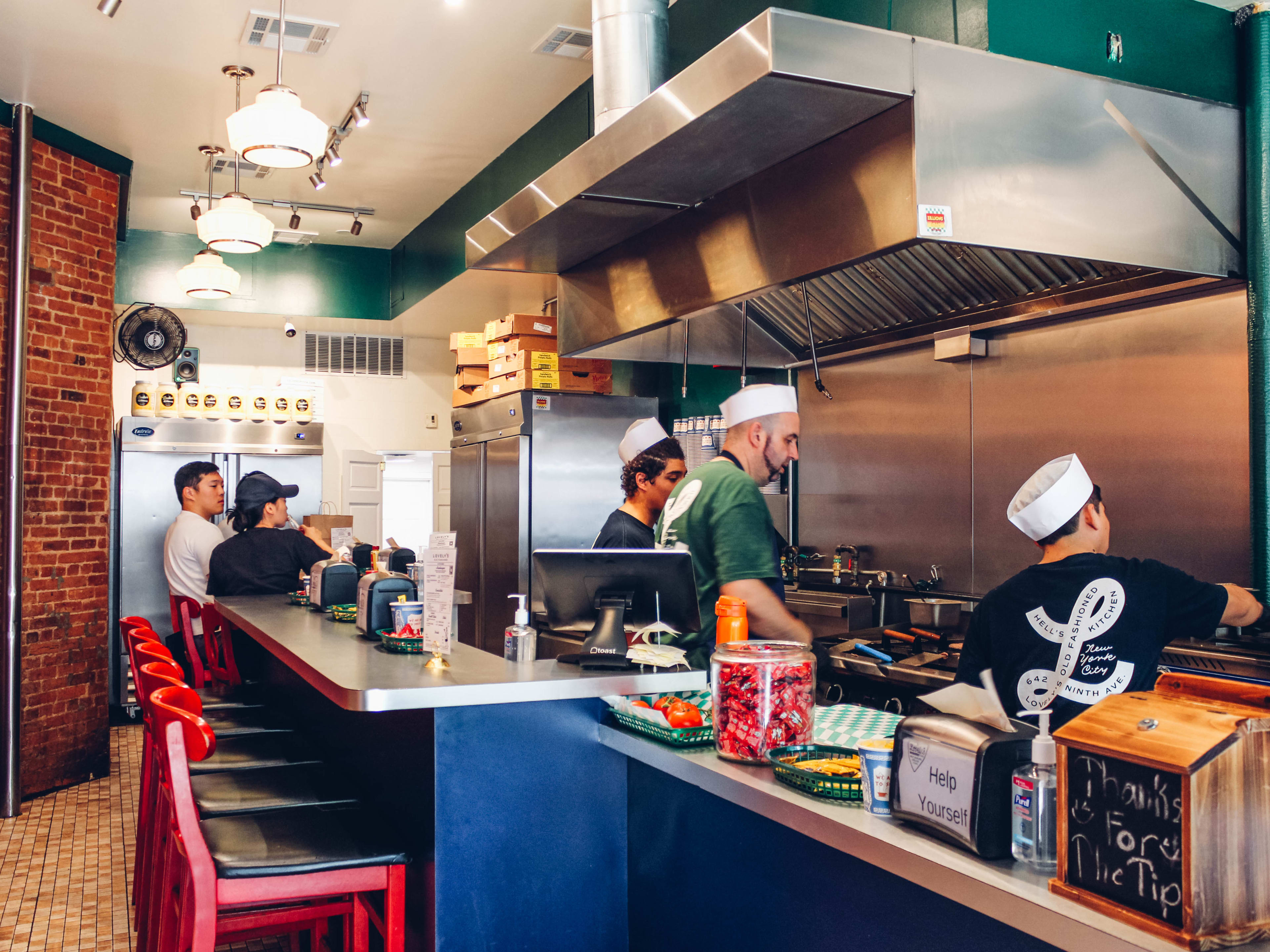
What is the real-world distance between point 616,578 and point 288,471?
240 inches

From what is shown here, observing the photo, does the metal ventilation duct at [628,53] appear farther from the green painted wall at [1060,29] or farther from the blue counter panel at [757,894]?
the blue counter panel at [757,894]

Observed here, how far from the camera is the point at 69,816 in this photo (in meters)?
4.96

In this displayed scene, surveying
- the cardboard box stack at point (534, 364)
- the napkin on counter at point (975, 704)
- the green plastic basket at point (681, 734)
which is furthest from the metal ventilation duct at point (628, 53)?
the cardboard box stack at point (534, 364)

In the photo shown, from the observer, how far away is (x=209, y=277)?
589cm

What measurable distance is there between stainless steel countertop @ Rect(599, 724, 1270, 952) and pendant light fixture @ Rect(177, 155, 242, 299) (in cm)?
497

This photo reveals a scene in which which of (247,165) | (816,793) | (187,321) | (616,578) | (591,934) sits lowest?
(591,934)

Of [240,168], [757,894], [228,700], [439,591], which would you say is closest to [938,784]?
[757,894]

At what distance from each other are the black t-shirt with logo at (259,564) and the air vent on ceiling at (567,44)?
Answer: 8.63 ft

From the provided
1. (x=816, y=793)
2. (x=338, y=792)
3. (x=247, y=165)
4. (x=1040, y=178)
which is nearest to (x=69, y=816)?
(x=338, y=792)

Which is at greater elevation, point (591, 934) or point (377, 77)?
point (377, 77)

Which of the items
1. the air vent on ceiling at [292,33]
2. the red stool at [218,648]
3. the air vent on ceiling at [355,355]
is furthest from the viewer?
the air vent on ceiling at [355,355]

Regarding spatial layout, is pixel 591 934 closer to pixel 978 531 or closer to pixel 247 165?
pixel 978 531

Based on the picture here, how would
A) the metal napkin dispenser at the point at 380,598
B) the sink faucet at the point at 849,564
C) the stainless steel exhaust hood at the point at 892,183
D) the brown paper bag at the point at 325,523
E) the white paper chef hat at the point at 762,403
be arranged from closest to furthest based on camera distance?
the stainless steel exhaust hood at the point at 892,183, the metal napkin dispenser at the point at 380,598, the white paper chef hat at the point at 762,403, the sink faucet at the point at 849,564, the brown paper bag at the point at 325,523

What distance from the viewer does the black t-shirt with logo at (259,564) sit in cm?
496
